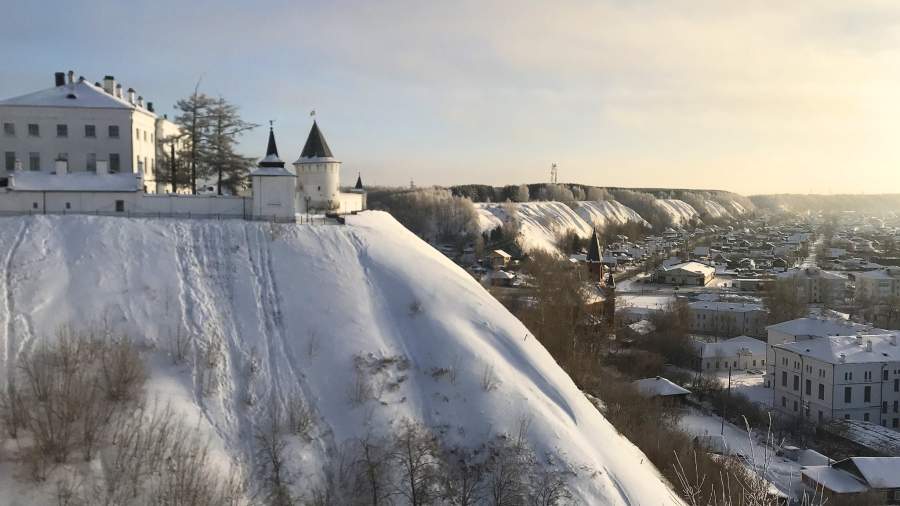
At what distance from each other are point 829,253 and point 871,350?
92.8 meters

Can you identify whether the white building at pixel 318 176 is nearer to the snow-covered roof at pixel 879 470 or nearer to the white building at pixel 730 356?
the snow-covered roof at pixel 879 470

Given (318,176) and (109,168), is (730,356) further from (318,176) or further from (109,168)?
(109,168)

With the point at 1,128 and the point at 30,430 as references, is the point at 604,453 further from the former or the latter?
the point at 1,128

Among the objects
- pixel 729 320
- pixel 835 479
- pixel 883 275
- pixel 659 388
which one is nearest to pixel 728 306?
pixel 729 320

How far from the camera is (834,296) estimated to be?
262ft

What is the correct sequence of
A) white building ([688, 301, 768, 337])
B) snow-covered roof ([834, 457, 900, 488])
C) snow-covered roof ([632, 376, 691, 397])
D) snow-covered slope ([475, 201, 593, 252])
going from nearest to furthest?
1. snow-covered roof ([834, 457, 900, 488])
2. snow-covered roof ([632, 376, 691, 397])
3. white building ([688, 301, 768, 337])
4. snow-covered slope ([475, 201, 593, 252])

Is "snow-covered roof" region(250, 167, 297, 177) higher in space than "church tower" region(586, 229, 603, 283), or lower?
higher

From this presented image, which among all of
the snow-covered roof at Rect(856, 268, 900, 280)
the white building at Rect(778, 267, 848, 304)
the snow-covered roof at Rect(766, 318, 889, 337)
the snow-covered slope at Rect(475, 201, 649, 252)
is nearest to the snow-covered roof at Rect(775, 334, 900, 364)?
the snow-covered roof at Rect(766, 318, 889, 337)

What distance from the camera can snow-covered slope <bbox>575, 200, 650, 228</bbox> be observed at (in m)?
164

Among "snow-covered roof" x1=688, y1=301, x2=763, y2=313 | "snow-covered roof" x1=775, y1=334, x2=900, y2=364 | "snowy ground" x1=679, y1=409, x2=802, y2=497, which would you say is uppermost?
"snow-covered roof" x1=775, y1=334, x2=900, y2=364

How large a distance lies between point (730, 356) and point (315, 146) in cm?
3422

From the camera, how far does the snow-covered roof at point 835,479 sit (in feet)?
96.3

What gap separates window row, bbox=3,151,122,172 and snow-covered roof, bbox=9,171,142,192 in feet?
10.1

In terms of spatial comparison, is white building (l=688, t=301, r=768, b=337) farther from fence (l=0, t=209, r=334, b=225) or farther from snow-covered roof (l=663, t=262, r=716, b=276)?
fence (l=0, t=209, r=334, b=225)
